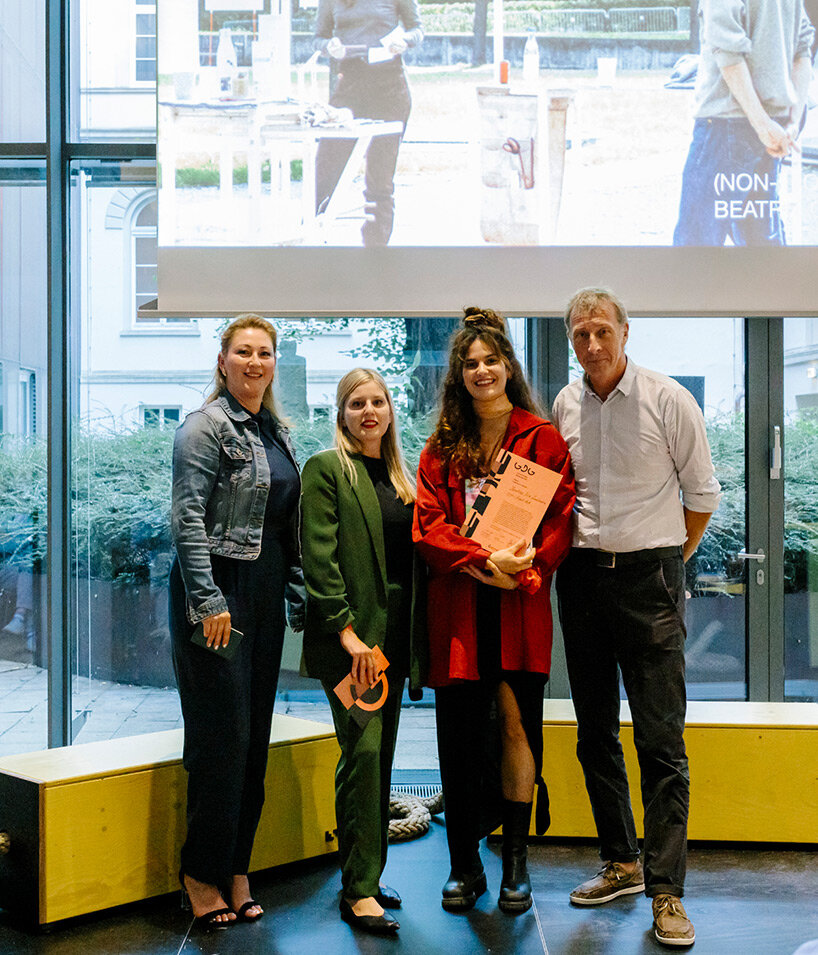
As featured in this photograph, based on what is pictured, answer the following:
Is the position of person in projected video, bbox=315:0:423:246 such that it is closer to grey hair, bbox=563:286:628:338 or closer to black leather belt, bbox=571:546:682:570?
grey hair, bbox=563:286:628:338

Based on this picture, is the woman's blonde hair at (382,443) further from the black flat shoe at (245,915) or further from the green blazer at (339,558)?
the black flat shoe at (245,915)

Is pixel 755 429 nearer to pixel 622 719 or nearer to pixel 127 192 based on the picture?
pixel 622 719

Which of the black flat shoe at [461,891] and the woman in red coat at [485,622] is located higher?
the woman in red coat at [485,622]

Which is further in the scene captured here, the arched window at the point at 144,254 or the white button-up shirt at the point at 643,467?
the arched window at the point at 144,254

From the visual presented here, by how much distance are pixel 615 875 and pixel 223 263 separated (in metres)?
2.65

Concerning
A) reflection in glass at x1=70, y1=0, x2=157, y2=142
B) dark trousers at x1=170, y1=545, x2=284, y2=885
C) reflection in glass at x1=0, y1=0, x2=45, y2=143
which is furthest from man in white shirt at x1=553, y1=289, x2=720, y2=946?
reflection in glass at x1=0, y1=0, x2=45, y2=143

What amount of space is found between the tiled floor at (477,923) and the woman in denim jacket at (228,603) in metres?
0.15

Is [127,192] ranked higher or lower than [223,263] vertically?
higher

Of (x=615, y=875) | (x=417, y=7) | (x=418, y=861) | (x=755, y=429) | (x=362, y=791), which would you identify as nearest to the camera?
(x=362, y=791)

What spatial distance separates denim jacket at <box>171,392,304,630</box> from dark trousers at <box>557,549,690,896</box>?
0.92 m

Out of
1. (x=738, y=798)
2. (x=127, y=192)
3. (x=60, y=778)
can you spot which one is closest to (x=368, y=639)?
(x=60, y=778)

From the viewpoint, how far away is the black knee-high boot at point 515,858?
8.56ft

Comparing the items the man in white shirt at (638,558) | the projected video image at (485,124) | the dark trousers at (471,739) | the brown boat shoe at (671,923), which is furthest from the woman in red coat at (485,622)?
the projected video image at (485,124)

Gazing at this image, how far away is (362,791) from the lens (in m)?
2.56
